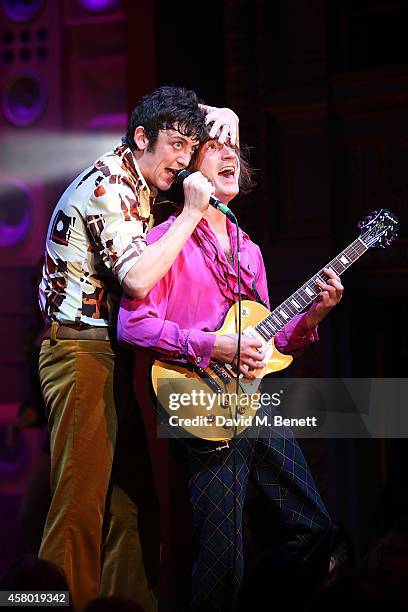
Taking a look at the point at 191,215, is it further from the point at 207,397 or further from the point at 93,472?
the point at 93,472

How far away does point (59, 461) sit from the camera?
2.74m

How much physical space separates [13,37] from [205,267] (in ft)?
9.65

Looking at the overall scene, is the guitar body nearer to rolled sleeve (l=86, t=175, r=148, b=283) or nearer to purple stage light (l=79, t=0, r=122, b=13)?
rolled sleeve (l=86, t=175, r=148, b=283)

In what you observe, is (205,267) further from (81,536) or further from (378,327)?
(378,327)

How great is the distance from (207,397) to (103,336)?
375 mm

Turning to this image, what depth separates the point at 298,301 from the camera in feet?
9.62

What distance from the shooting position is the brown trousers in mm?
2709

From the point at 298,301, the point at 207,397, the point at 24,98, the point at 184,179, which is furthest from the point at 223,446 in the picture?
the point at 24,98

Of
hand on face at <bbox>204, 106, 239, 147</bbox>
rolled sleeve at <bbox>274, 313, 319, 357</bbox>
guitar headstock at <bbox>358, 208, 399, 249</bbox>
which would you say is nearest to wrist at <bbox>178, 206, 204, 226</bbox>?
hand on face at <bbox>204, 106, 239, 147</bbox>

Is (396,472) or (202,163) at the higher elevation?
(202,163)

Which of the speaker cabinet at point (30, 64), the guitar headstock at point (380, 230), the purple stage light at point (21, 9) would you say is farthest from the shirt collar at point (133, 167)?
the purple stage light at point (21, 9)

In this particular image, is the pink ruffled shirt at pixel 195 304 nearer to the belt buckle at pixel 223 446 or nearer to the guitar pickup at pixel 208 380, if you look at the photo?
the guitar pickup at pixel 208 380

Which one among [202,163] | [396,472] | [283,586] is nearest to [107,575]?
[283,586]

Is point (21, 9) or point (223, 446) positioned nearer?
point (223, 446)
